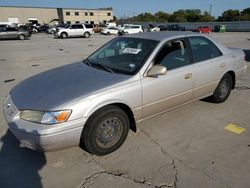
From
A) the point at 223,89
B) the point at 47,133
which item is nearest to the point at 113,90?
the point at 47,133

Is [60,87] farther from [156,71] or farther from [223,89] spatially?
[223,89]

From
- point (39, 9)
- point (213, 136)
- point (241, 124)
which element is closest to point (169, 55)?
point (213, 136)

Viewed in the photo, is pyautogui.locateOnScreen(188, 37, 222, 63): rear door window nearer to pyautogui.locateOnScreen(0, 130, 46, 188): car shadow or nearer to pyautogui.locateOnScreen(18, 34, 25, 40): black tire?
pyautogui.locateOnScreen(0, 130, 46, 188): car shadow

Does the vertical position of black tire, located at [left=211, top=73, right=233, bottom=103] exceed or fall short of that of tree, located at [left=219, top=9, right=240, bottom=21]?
it falls short

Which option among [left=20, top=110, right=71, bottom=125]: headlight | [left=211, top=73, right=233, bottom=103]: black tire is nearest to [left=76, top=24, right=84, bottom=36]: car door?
[left=211, top=73, right=233, bottom=103]: black tire

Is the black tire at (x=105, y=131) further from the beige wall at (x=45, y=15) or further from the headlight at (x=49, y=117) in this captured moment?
the beige wall at (x=45, y=15)

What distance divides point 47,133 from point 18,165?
79 centimetres

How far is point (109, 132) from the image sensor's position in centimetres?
316

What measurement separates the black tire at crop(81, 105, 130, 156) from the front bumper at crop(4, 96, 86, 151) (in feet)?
0.47

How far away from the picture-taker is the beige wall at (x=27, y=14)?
6600 cm

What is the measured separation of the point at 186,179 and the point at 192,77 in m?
1.85

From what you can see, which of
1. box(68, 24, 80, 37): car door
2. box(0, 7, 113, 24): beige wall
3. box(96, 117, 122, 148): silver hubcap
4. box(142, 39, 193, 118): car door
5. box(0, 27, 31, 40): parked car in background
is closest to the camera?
box(96, 117, 122, 148): silver hubcap

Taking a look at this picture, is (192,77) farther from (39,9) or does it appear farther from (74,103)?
(39,9)

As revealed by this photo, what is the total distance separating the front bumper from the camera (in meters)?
2.61
